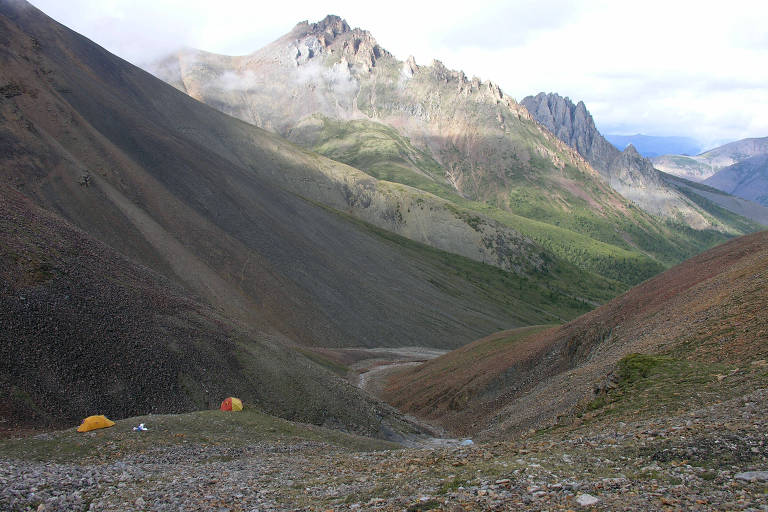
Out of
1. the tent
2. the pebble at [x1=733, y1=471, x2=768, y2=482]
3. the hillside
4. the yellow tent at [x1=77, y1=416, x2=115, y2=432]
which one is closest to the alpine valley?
the pebble at [x1=733, y1=471, x2=768, y2=482]

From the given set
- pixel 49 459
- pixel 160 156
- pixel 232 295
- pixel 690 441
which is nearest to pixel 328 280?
pixel 232 295

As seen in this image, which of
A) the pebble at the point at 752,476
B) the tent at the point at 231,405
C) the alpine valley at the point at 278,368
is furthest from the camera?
the tent at the point at 231,405

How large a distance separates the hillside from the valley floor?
3.06 m

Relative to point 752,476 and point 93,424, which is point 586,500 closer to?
point 752,476

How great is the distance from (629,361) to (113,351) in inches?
1066

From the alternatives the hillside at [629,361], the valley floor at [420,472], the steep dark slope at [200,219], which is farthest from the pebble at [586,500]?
the steep dark slope at [200,219]

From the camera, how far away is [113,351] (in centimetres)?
3056

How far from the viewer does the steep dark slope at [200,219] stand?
7050cm

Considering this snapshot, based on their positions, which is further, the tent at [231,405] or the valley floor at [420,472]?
the tent at [231,405]

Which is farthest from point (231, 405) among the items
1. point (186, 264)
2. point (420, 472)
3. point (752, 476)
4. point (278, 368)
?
point (186, 264)

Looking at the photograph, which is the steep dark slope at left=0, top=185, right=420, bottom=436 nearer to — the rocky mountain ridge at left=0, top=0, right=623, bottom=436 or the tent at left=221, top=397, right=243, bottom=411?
the rocky mountain ridge at left=0, top=0, right=623, bottom=436

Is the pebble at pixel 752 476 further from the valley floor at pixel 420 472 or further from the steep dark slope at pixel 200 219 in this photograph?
the steep dark slope at pixel 200 219

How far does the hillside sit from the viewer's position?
19578mm

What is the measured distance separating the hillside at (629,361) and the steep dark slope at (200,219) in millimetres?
29530
